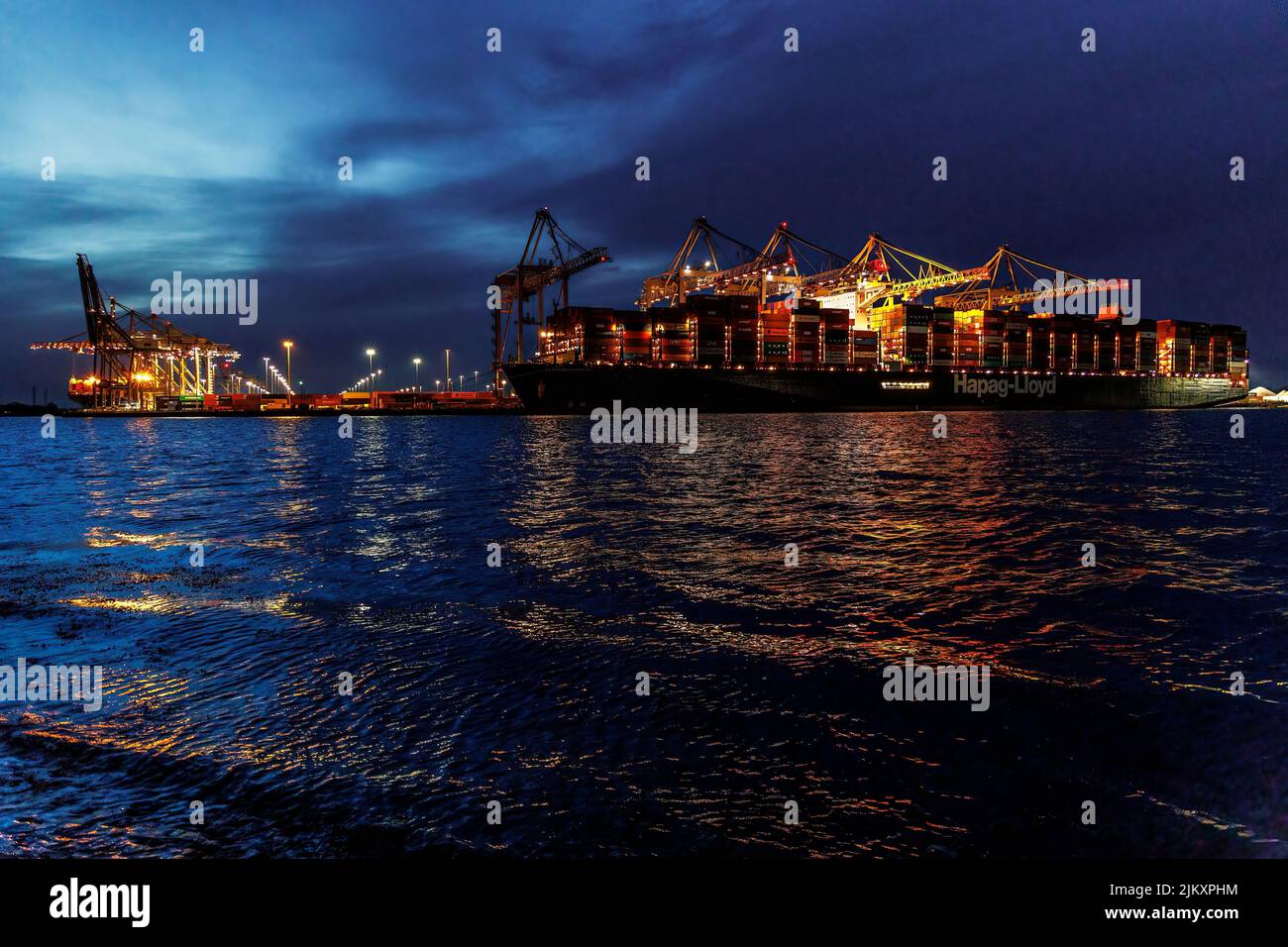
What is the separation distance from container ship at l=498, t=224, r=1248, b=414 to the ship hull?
186 millimetres

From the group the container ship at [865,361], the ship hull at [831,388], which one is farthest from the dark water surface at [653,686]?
the container ship at [865,361]

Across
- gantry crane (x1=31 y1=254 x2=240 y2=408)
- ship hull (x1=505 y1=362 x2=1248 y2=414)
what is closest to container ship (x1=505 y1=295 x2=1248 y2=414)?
ship hull (x1=505 y1=362 x2=1248 y2=414)

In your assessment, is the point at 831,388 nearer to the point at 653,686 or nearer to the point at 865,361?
the point at 865,361

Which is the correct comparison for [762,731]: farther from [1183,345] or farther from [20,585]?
[1183,345]

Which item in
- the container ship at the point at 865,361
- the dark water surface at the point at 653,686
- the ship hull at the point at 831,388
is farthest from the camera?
the container ship at the point at 865,361

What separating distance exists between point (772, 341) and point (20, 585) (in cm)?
8924

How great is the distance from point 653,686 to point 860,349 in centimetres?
9875

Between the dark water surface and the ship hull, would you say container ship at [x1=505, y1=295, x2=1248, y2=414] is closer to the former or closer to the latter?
the ship hull

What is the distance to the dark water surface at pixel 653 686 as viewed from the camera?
430cm

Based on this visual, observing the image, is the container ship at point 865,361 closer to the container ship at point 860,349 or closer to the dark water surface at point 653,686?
the container ship at point 860,349

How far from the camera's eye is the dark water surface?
4.30 meters

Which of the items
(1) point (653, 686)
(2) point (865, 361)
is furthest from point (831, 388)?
(1) point (653, 686)

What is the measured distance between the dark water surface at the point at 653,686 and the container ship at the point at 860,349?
2959 inches
